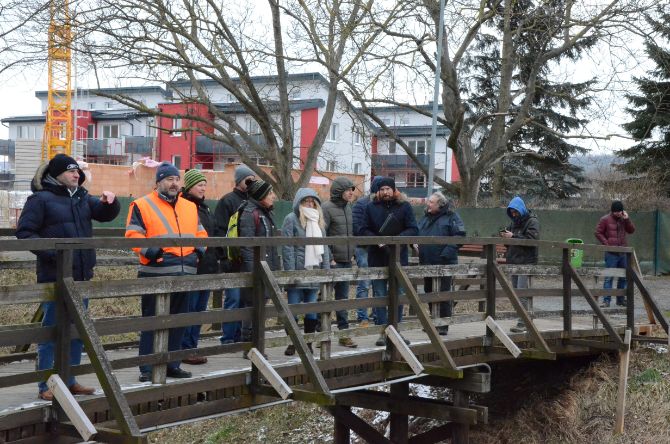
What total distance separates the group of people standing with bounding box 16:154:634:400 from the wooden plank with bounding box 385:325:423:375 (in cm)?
32

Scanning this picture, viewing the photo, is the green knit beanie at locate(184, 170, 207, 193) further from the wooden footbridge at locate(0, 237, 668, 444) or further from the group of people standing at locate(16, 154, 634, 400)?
the wooden footbridge at locate(0, 237, 668, 444)

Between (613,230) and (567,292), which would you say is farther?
(613,230)

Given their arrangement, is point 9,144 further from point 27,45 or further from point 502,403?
point 502,403

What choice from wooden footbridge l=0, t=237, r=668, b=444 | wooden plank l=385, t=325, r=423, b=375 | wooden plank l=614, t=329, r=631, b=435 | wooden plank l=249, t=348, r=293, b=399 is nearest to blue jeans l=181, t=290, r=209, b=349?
wooden footbridge l=0, t=237, r=668, b=444

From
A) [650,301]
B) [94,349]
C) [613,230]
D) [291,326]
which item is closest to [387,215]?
A: [291,326]

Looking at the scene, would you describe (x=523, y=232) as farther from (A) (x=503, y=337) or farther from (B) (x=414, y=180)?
(B) (x=414, y=180)

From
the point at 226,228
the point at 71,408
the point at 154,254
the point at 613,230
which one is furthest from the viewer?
the point at 613,230

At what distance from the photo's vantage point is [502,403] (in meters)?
11.9

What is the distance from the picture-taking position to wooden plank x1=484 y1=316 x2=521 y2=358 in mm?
9234

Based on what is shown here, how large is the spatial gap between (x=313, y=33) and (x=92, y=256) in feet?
47.9

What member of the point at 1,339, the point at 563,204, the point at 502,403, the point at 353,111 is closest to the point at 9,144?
the point at 563,204

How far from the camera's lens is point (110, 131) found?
65250 mm

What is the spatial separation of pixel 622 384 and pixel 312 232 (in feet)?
16.6

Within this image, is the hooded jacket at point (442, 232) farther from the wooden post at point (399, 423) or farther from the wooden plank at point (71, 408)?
the wooden plank at point (71, 408)
